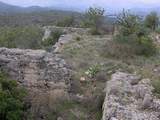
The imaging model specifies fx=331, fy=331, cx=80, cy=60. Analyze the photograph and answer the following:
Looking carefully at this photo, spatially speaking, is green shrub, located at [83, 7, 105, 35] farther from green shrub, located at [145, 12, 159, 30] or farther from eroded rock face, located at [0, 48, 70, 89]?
eroded rock face, located at [0, 48, 70, 89]

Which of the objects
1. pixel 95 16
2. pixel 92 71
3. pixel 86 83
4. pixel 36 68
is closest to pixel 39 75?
pixel 36 68

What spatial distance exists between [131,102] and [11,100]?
144 inches

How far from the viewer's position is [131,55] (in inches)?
602

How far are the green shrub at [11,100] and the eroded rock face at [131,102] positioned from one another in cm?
271

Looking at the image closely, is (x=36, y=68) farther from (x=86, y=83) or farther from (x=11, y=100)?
(x=11, y=100)

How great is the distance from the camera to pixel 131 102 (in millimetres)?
9070

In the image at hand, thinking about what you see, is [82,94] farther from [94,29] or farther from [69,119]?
[94,29]

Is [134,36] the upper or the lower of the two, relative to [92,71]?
upper

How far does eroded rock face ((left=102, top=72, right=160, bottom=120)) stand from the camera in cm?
827

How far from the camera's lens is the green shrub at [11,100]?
32.2ft

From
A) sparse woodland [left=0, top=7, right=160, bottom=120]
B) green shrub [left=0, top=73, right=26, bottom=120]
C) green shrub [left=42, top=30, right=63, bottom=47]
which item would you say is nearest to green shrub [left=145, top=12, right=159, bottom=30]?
sparse woodland [left=0, top=7, right=160, bottom=120]

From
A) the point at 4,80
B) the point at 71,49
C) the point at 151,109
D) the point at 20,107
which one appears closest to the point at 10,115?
the point at 20,107

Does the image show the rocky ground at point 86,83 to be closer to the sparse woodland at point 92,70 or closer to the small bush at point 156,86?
the sparse woodland at point 92,70

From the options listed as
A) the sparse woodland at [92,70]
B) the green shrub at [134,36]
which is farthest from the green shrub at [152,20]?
the green shrub at [134,36]
